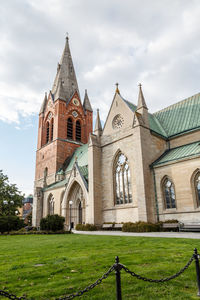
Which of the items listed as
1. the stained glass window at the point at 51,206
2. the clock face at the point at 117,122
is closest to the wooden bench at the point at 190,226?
the clock face at the point at 117,122

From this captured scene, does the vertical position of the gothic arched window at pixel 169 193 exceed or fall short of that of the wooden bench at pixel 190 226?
it exceeds it

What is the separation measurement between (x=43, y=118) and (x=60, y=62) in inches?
579

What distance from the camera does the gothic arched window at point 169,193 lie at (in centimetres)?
2097

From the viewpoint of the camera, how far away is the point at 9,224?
80.3ft

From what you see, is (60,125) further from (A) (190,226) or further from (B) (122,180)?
(A) (190,226)

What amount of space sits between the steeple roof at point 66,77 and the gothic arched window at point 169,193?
34.3 metres

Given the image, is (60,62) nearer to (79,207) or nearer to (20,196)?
(20,196)

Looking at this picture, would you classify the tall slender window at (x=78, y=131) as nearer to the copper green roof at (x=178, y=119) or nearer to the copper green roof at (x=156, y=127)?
the copper green roof at (x=178, y=119)

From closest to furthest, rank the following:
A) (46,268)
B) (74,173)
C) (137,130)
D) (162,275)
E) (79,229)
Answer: (162,275), (46,268), (137,130), (79,229), (74,173)

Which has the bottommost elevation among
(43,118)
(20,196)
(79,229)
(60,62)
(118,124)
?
(79,229)

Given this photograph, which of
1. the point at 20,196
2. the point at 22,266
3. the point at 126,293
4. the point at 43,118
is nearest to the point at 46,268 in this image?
the point at 22,266

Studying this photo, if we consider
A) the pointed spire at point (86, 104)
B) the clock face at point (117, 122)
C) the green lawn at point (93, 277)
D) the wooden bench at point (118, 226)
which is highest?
the pointed spire at point (86, 104)

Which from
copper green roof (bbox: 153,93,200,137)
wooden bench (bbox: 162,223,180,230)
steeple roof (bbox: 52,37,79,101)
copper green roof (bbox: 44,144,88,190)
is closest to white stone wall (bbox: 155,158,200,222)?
wooden bench (bbox: 162,223,180,230)

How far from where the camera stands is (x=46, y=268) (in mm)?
6379
